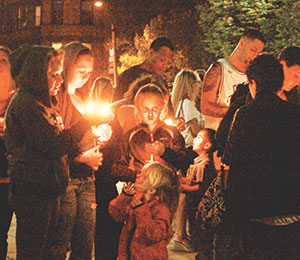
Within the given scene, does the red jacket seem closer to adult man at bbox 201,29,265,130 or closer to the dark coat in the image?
adult man at bbox 201,29,265,130

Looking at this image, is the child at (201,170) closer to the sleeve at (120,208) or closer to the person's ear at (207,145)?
the person's ear at (207,145)

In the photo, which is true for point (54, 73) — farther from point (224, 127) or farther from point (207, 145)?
point (207, 145)

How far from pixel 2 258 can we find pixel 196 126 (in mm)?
3791

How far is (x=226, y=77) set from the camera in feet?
18.3

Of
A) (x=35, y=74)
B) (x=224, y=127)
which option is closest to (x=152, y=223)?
(x=224, y=127)

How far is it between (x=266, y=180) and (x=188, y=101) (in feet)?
14.8

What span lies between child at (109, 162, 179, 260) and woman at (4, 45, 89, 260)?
4.08 feet

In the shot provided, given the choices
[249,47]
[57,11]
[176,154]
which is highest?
[57,11]

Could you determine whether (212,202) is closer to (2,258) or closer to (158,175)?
(158,175)

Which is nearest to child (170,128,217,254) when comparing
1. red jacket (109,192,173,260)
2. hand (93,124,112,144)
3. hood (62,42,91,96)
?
red jacket (109,192,173,260)

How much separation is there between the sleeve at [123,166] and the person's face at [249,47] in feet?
5.25

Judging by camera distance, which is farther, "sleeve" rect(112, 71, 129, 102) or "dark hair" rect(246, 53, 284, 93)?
"sleeve" rect(112, 71, 129, 102)

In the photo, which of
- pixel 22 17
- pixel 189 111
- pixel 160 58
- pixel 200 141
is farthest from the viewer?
pixel 22 17

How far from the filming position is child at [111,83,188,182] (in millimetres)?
5180
